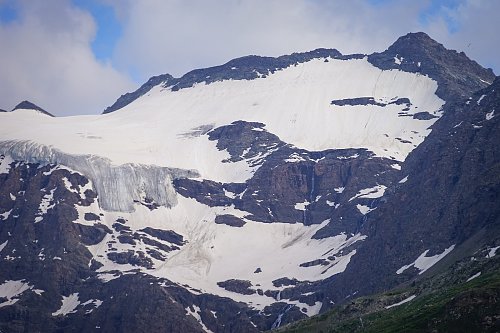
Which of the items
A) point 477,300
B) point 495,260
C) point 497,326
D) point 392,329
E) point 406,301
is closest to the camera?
point 497,326

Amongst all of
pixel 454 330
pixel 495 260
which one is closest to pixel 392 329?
pixel 454 330

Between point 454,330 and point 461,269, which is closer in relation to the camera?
point 454,330

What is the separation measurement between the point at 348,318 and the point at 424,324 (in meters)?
69.5

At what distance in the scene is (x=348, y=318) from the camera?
189375 millimetres

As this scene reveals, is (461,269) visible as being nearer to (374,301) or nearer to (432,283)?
(432,283)

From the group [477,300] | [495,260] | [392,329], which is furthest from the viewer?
[495,260]

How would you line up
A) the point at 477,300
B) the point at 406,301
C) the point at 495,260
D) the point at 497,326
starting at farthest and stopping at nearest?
the point at 406,301 < the point at 495,260 < the point at 477,300 < the point at 497,326

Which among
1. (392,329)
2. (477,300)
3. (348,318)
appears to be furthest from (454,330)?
(348,318)

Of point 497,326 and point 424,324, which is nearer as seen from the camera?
point 497,326

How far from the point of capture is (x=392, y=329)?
130000 mm

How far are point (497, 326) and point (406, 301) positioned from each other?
255 feet

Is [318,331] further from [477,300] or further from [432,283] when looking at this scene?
[477,300]

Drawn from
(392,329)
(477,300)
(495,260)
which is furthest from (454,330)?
(495,260)

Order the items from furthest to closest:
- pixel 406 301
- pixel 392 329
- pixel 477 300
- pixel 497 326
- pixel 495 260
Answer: pixel 406 301 → pixel 495 260 → pixel 392 329 → pixel 477 300 → pixel 497 326
